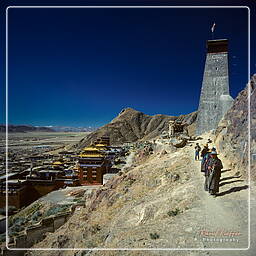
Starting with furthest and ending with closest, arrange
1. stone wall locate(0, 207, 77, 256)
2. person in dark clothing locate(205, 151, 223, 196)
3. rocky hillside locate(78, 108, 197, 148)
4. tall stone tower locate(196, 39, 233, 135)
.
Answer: rocky hillside locate(78, 108, 197, 148), tall stone tower locate(196, 39, 233, 135), stone wall locate(0, 207, 77, 256), person in dark clothing locate(205, 151, 223, 196)

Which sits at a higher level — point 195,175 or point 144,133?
point 144,133

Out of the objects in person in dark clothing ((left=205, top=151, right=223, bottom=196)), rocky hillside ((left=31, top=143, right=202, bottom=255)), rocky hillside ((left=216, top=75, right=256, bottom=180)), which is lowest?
rocky hillside ((left=31, top=143, right=202, bottom=255))

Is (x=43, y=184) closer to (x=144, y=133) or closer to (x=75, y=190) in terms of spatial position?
(x=75, y=190)

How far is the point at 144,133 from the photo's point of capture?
285ft

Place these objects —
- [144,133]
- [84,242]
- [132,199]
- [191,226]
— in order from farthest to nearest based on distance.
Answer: [144,133]
[132,199]
[84,242]
[191,226]

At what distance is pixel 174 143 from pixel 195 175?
7828 millimetres

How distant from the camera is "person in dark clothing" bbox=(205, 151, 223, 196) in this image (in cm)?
548

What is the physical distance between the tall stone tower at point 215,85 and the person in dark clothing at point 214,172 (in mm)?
13191

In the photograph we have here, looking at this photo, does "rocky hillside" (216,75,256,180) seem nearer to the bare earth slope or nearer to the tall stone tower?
the bare earth slope

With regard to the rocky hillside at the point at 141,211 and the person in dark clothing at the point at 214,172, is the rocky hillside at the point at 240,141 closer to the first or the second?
the person in dark clothing at the point at 214,172

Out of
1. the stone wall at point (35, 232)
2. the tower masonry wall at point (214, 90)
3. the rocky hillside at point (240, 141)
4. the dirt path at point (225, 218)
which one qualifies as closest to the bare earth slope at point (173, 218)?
the dirt path at point (225, 218)

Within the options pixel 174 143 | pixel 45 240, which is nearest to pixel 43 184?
pixel 45 240

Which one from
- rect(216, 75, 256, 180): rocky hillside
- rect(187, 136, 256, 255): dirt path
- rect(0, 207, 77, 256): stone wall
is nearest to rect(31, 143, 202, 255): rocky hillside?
rect(187, 136, 256, 255): dirt path

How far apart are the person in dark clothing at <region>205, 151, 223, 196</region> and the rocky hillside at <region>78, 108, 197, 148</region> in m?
59.8
